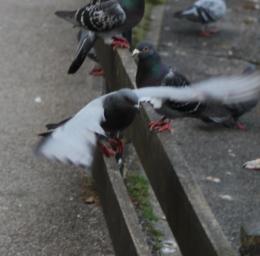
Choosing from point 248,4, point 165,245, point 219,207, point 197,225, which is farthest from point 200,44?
point 197,225

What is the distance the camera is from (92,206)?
4.49 metres

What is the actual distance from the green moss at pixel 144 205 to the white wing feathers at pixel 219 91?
134 cm

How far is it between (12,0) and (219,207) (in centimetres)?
455

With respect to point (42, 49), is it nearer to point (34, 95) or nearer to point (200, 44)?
point (34, 95)

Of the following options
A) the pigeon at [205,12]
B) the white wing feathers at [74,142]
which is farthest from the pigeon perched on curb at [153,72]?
the pigeon at [205,12]

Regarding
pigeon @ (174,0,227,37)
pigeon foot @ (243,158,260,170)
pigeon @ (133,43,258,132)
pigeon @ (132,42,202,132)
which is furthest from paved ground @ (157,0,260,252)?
pigeon @ (132,42,202,132)

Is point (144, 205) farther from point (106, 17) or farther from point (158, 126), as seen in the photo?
point (106, 17)

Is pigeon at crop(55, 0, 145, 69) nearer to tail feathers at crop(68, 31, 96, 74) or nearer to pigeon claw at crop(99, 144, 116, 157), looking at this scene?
tail feathers at crop(68, 31, 96, 74)

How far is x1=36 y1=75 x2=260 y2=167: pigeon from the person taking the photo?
3236 mm

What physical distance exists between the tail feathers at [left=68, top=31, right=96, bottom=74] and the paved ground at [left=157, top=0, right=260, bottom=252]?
1292 mm

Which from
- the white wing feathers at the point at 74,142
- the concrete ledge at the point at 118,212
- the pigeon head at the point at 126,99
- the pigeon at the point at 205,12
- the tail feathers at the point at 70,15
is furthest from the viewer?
the pigeon at the point at 205,12

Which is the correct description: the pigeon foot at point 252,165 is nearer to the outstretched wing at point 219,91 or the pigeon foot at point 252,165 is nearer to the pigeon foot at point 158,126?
the pigeon foot at point 158,126

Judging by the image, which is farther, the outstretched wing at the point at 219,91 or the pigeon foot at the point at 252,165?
the pigeon foot at the point at 252,165

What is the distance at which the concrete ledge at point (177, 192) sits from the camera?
277 cm
